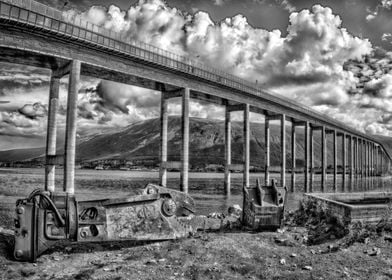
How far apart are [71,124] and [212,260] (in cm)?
1943

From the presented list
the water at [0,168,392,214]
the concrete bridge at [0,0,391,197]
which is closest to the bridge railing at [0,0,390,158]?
the concrete bridge at [0,0,391,197]

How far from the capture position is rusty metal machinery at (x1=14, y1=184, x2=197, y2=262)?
26.2 feet

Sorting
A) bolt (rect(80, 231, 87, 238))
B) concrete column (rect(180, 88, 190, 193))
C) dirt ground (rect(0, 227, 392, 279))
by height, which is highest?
concrete column (rect(180, 88, 190, 193))

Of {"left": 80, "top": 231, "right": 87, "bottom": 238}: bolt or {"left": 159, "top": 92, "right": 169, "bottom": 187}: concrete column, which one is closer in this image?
{"left": 80, "top": 231, "right": 87, "bottom": 238}: bolt

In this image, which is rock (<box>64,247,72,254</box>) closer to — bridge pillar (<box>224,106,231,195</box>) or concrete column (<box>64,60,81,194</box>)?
concrete column (<box>64,60,81,194</box>)

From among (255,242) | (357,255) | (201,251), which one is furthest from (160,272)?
(357,255)

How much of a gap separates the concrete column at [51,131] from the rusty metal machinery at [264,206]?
19637 millimetres

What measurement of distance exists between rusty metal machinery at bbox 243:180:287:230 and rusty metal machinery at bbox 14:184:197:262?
254 cm

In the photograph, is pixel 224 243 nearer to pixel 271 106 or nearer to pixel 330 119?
pixel 271 106

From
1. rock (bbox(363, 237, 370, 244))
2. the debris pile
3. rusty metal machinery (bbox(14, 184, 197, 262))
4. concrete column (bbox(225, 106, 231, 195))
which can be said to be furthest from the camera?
concrete column (bbox(225, 106, 231, 195))

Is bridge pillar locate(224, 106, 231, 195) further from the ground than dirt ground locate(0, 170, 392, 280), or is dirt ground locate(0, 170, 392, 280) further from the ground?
bridge pillar locate(224, 106, 231, 195)

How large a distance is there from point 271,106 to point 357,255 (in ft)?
152

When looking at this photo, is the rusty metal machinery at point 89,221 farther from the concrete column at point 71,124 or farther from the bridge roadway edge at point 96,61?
the bridge roadway edge at point 96,61

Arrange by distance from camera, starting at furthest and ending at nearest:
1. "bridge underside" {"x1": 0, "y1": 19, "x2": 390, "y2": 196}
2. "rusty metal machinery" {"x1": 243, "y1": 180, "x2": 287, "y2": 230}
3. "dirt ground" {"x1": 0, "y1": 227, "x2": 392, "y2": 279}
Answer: "bridge underside" {"x1": 0, "y1": 19, "x2": 390, "y2": 196} < "rusty metal machinery" {"x1": 243, "y1": 180, "x2": 287, "y2": 230} < "dirt ground" {"x1": 0, "y1": 227, "x2": 392, "y2": 279}
